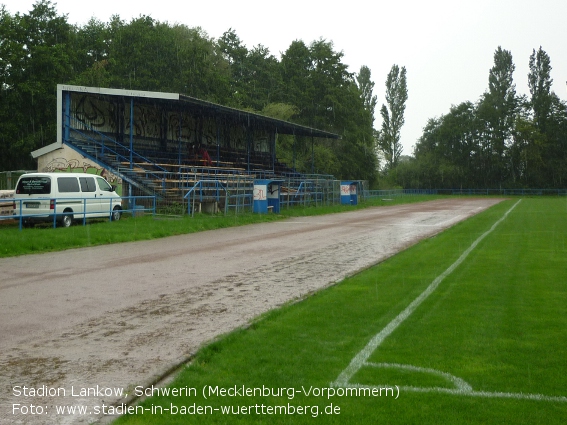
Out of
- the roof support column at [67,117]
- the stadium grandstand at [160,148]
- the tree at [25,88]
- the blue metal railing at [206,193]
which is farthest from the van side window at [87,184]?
the tree at [25,88]

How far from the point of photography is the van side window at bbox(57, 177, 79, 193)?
2230 centimetres

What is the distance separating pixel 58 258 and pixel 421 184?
87.8m

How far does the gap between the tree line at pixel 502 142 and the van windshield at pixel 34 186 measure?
81.0 m

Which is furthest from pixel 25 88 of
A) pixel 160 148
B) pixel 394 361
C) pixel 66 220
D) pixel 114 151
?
pixel 394 361

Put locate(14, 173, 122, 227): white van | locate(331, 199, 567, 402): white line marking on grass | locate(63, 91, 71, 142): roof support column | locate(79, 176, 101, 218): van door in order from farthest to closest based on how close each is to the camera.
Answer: locate(63, 91, 71, 142): roof support column → locate(79, 176, 101, 218): van door → locate(14, 173, 122, 227): white van → locate(331, 199, 567, 402): white line marking on grass

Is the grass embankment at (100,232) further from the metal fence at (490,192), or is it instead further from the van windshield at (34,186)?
the metal fence at (490,192)

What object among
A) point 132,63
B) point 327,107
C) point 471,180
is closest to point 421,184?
point 471,180

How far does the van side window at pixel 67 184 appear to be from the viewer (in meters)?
22.3

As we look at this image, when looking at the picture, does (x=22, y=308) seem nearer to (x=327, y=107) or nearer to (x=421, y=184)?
(x=327, y=107)

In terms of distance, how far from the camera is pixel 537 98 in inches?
3789

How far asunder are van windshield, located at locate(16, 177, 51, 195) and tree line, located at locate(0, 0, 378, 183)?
26.8 meters

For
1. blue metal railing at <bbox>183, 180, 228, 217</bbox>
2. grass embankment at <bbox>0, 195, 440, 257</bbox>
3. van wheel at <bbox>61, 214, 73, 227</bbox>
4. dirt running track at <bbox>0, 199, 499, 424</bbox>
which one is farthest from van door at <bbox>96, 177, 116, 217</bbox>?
dirt running track at <bbox>0, 199, 499, 424</bbox>

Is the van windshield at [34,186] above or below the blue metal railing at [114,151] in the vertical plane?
below

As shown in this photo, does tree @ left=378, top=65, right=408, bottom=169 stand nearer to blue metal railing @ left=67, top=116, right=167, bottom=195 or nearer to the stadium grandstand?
the stadium grandstand
